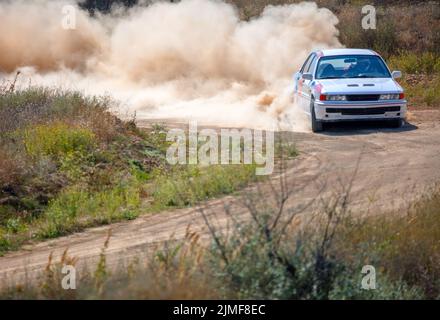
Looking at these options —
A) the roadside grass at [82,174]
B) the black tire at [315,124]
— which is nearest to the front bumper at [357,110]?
the black tire at [315,124]

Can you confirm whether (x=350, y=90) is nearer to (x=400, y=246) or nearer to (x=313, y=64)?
(x=313, y=64)

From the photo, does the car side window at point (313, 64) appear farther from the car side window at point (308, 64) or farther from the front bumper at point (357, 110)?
the front bumper at point (357, 110)

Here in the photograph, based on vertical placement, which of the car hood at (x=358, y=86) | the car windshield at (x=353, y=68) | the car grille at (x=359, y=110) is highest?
the car windshield at (x=353, y=68)

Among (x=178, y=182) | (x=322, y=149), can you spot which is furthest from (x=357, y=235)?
(x=322, y=149)

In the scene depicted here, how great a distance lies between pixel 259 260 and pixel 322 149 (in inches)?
316

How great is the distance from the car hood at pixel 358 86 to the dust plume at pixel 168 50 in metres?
5.05

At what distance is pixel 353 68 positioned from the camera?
1684 cm

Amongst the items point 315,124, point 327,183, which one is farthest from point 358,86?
point 327,183

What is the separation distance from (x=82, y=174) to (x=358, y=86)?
253 inches

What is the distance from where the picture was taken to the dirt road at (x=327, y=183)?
9000 millimetres

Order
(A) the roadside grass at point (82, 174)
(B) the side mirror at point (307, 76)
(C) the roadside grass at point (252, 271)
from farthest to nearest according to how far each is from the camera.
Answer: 1. (B) the side mirror at point (307, 76)
2. (A) the roadside grass at point (82, 174)
3. (C) the roadside grass at point (252, 271)

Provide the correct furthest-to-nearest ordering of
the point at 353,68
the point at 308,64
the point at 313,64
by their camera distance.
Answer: the point at 308,64
the point at 313,64
the point at 353,68

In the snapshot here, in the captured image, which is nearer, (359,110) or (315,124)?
(359,110)

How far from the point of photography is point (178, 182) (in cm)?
1179
